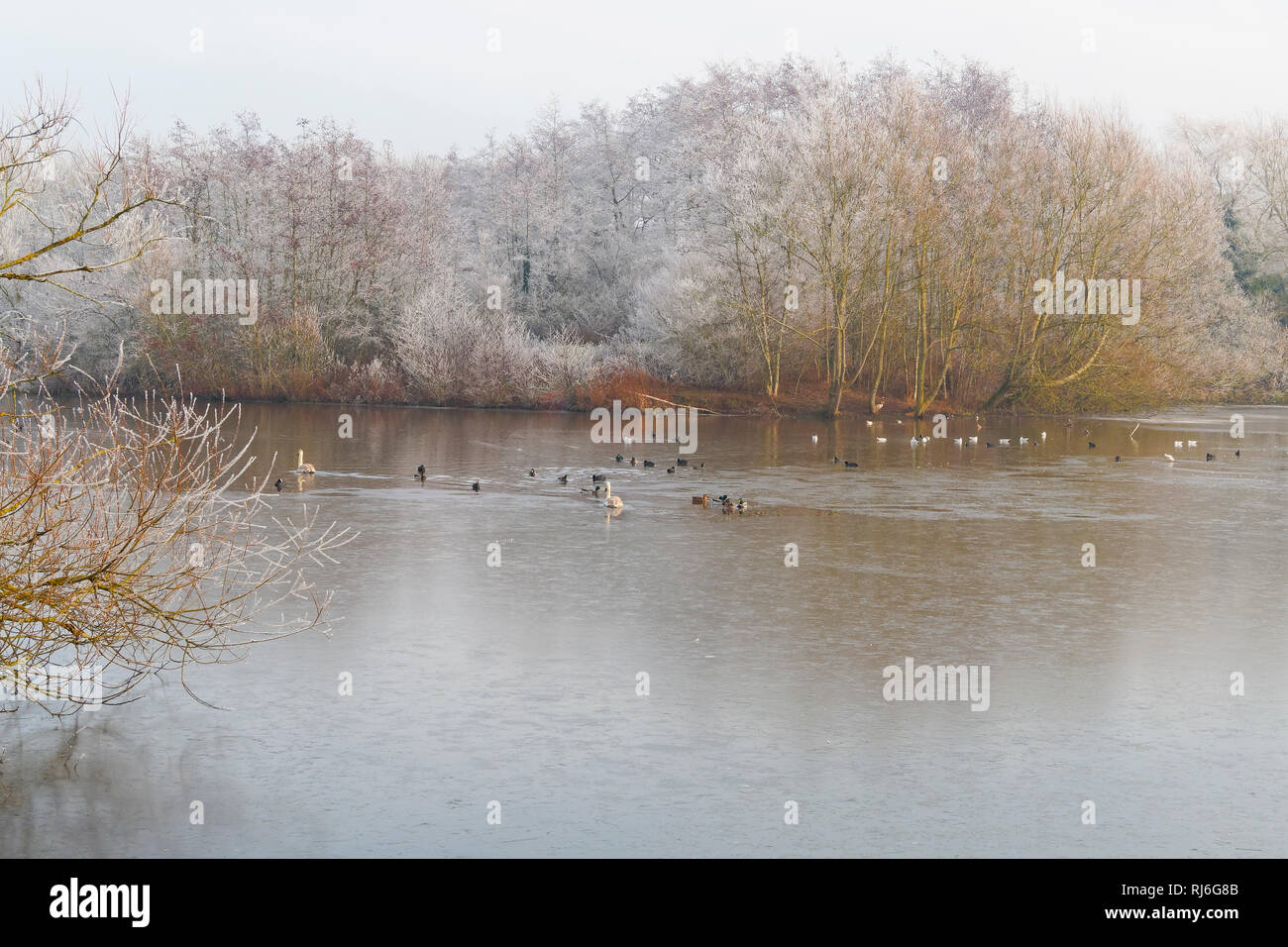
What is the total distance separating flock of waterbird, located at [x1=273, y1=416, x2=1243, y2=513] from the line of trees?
3.78 metres

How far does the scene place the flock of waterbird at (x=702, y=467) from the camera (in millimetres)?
18562

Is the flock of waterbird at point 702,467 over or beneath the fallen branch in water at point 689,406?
beneath

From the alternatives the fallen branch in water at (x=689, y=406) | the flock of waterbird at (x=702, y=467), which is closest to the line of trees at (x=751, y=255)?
the fallen branch in water at (x=689, y=406)

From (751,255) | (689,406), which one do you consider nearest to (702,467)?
(689,406)

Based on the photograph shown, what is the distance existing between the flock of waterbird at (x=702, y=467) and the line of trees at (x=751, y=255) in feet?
12.4

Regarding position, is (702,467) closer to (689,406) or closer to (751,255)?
(689,406)

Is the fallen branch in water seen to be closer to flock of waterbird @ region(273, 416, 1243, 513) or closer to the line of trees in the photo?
the line of trees

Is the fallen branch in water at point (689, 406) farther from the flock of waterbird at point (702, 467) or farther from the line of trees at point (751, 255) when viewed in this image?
the flock of waterbird at point (702, 467)

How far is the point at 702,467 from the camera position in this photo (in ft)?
80.9

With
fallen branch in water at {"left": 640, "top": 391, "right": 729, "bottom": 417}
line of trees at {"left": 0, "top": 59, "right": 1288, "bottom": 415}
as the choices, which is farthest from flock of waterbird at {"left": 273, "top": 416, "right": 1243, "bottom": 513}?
fallen branch in water at {"left": 640, "top": 391, "right": 729, "bottom": 417}

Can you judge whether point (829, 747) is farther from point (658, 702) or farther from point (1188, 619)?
point (1188, 619)

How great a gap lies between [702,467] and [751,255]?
1824 centimetres

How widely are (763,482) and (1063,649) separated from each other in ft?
39.6

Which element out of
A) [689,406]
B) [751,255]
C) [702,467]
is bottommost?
[702,467]
